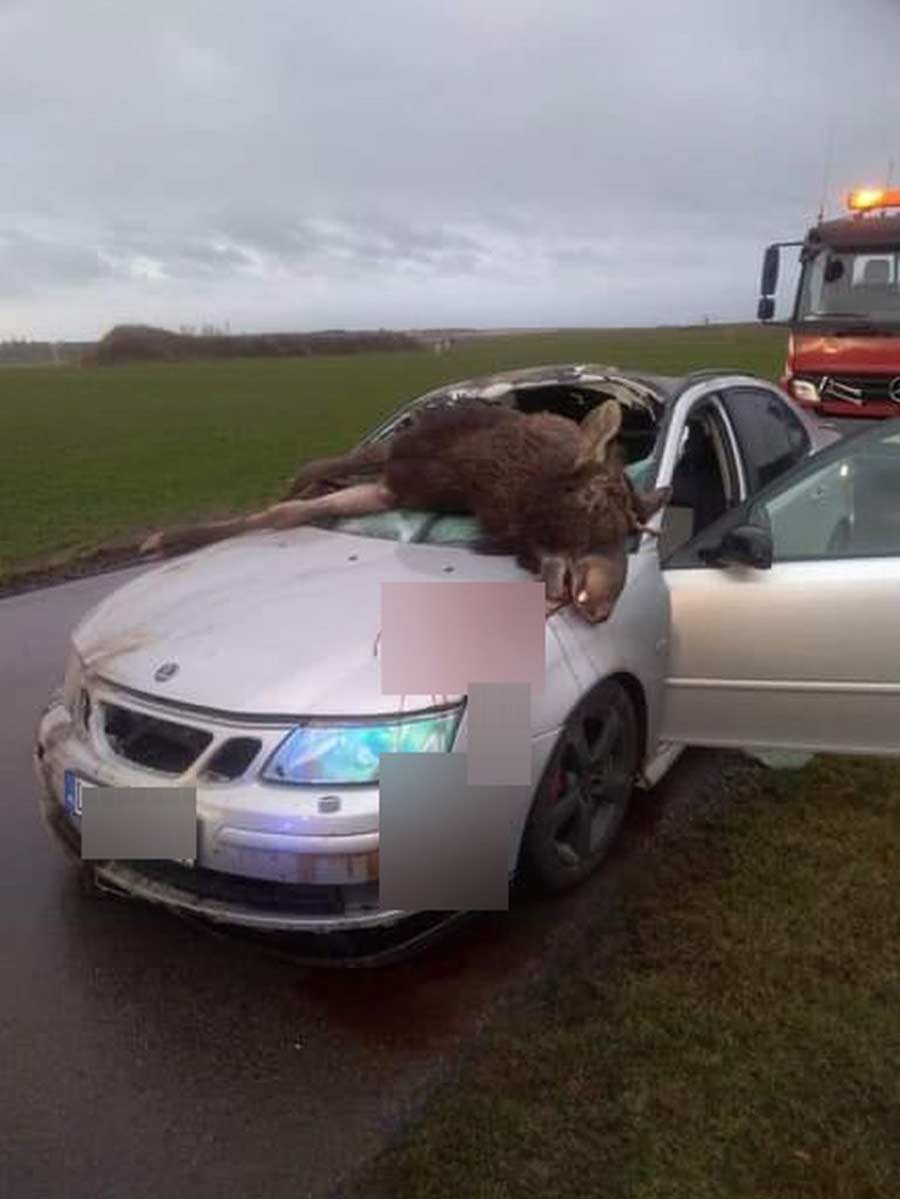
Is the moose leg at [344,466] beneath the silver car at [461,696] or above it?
above

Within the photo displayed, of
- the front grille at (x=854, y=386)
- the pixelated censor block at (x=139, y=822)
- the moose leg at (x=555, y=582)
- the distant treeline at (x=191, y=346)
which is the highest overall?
the moose leg at (x=555, y=582)

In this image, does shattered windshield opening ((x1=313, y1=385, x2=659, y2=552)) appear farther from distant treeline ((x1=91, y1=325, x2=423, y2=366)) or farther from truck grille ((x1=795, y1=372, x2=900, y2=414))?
distant treeline ((x1=91, y1=325, x2=423, y2=366))

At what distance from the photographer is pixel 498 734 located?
9.68ft

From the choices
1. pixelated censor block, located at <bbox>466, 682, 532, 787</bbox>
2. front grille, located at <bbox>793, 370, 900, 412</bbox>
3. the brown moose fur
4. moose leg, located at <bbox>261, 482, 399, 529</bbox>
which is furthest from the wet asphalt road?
front grille, located at <bbox>793, 370, 900, 412</bbox>

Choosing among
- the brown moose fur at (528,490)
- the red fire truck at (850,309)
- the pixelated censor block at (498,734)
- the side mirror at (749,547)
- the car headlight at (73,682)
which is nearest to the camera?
the pixelated censor block at (498,734)

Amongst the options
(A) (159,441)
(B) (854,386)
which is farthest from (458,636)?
(A) (159,441)

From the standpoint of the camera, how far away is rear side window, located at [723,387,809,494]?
15.6ft

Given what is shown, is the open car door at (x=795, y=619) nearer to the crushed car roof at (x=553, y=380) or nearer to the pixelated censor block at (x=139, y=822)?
the crushed car roof at (x=553, y=380)

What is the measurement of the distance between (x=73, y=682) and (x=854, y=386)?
10747 mm

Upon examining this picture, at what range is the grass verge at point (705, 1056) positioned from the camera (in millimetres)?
2346

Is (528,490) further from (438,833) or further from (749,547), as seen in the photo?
(438,833)

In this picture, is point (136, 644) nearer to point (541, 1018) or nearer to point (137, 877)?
point (137, 877)

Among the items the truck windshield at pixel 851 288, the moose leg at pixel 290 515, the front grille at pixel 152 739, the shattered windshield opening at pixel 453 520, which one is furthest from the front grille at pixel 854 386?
the front grille at pixel 152 739

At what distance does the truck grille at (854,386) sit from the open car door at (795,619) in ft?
28.4
